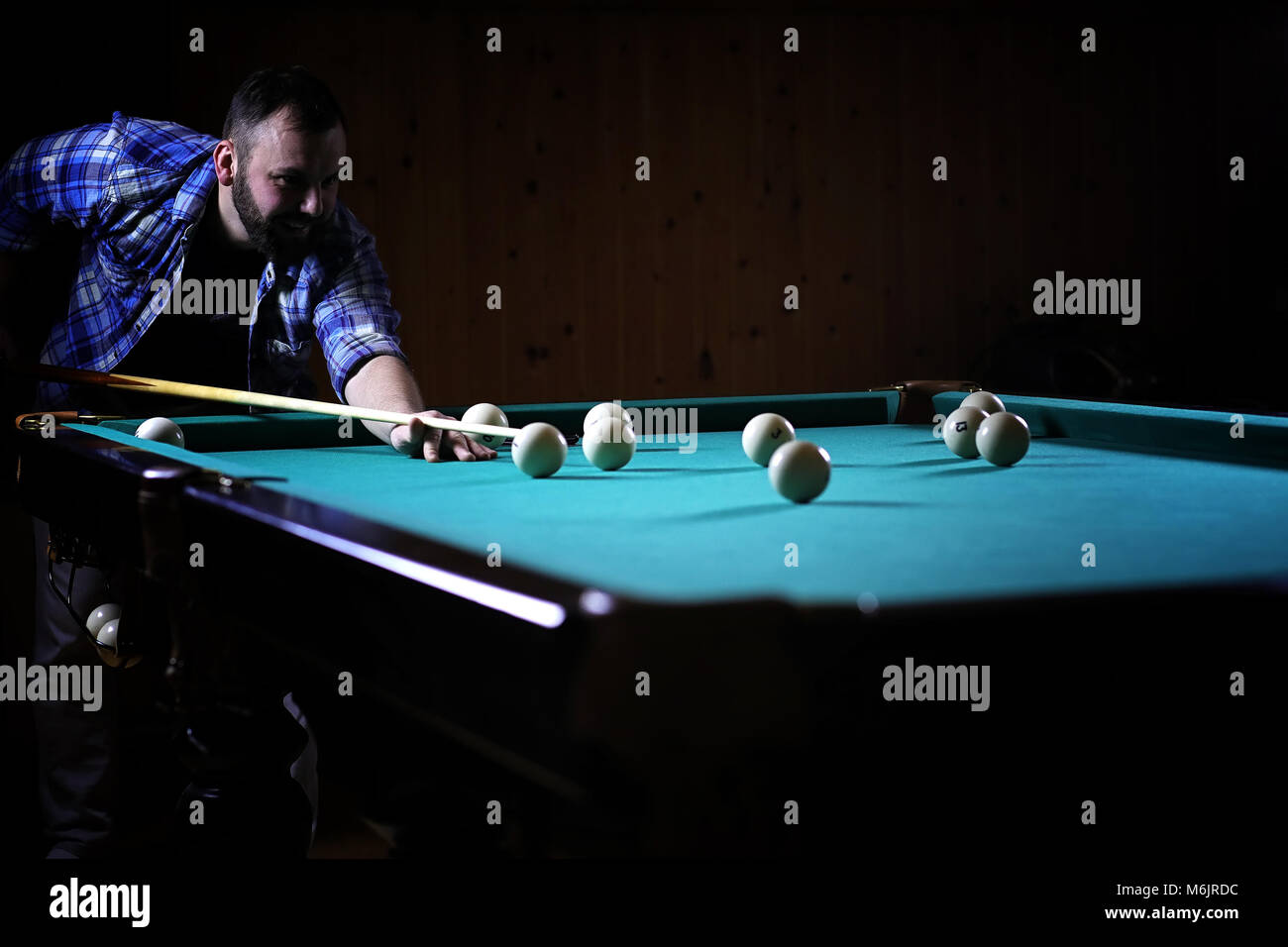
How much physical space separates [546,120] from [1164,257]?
3.01 metres

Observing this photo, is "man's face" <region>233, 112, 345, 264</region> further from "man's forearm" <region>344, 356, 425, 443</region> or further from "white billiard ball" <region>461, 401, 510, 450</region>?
"white billiard ball" <region>461, 401, 510, 450</region>

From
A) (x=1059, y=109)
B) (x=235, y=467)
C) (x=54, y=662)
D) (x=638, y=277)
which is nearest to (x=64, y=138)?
(x=54, y=662)

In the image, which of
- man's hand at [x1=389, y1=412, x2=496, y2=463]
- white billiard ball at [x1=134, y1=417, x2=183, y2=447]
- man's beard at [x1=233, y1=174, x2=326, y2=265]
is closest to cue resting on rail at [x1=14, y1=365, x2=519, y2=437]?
man's hand at [x1=389, y1=412, x2=496, y2=463]

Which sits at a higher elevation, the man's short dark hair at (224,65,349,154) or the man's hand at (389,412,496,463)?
the man's short dark hair at (224,65,349,154)

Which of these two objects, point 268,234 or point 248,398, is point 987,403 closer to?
point 248,398

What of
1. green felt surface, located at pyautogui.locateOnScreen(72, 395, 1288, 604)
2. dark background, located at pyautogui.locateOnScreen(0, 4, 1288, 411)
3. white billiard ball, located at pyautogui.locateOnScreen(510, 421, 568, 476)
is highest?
dark background, located at pyautogui.locateOnScreen(0, 4, 1288, 411)

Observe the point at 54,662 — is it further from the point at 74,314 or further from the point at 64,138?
the point at 64,138

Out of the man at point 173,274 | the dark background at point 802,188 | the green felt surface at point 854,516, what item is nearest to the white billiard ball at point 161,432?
the green felt surface at point 854,516

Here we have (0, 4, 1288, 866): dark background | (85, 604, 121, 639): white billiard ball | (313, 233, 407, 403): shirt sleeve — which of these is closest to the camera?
(85, 604, 121, 639): white billiard ball

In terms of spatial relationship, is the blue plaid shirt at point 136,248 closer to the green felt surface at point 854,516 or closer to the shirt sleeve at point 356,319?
the shirt sleeve at point 356,319

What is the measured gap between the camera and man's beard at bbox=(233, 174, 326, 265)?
2.96 metres

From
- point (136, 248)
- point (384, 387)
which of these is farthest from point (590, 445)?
point (136, 248)

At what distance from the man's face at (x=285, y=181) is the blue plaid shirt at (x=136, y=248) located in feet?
0.53

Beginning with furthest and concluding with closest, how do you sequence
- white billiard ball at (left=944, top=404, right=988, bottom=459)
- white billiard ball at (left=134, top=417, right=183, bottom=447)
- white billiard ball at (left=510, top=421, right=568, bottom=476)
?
1. white billiard ball at (left=134, top=417, right=183, bottom=447)
2. white billiard ball at (left=944, top=404, right=988, bottom=459)
3. white billiard ball at (left=510, top=421, right=568, bottom=476)
